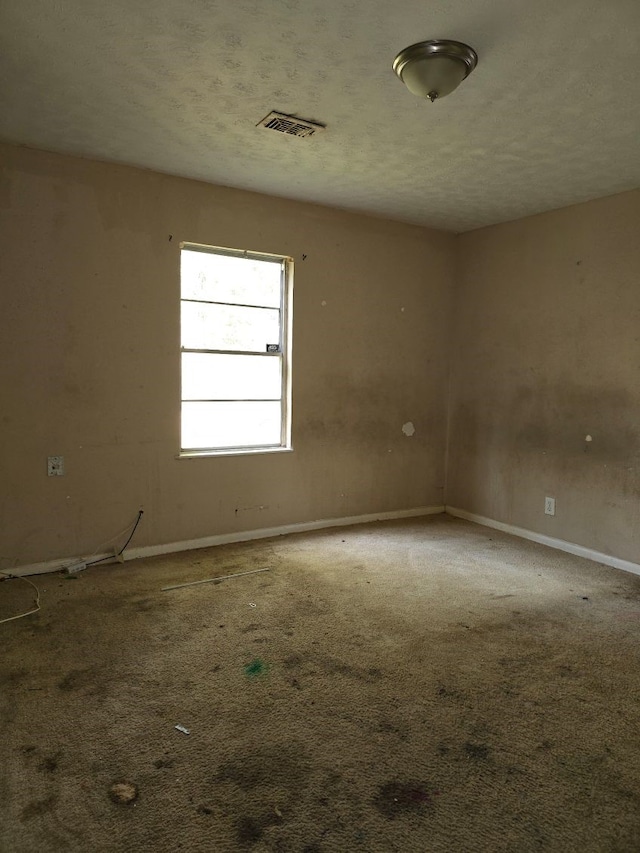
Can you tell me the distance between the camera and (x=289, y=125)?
2.81 meters

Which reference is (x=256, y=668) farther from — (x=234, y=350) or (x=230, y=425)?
(x=234, y=350)

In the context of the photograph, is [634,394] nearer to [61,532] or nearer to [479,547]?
[479,547]

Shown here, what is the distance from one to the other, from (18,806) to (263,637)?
121 cm

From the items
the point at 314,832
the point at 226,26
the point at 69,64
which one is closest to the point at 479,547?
the point at 314,832

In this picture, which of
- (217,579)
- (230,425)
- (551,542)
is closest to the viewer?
(217,579)

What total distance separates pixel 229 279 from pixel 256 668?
2726 mm

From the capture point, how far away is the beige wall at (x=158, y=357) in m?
3.27

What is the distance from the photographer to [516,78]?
91.2 inches

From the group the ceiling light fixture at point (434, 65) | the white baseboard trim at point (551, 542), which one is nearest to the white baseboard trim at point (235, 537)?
the white baseboard trim at point (551, 542)

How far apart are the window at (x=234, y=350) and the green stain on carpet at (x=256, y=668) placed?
1.87 meters

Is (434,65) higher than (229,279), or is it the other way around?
(434,65)

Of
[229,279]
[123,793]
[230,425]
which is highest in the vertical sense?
[229,279]

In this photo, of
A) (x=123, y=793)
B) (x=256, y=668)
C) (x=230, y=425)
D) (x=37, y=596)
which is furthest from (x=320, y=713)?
(x=230, y=425)

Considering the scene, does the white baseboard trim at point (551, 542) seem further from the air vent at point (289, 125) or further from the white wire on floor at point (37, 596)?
the white wire on floor at point (37, 596)
